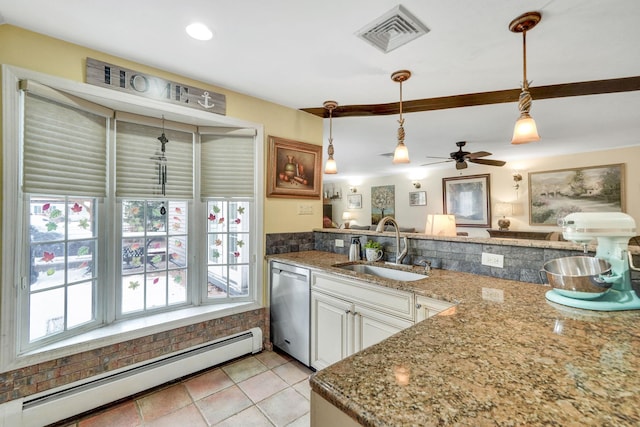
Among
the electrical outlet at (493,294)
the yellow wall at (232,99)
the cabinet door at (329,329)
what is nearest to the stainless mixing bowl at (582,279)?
the electrical outlet at (493,294)

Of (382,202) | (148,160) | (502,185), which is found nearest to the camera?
(148,160)

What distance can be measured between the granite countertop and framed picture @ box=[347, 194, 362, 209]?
23.4 feet

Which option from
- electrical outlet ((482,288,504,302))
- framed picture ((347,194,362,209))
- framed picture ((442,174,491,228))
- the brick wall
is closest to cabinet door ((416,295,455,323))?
electrical outlet ((482,288,504,302))

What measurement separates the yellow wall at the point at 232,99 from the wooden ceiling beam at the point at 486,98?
0.25 meters

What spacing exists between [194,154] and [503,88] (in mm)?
2661

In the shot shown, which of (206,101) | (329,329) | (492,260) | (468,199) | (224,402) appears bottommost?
(224,402)

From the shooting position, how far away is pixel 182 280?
7.75ft

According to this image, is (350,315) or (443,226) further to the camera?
(443,226)

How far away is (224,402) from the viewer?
73.8 inches

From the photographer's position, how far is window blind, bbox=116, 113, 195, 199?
2062 mm

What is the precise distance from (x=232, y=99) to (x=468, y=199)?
5.48 meters

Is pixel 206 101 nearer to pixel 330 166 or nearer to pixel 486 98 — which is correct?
pixel 330 166

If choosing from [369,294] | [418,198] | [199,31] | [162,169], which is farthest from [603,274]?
[418,198]

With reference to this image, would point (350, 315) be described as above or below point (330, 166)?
below
